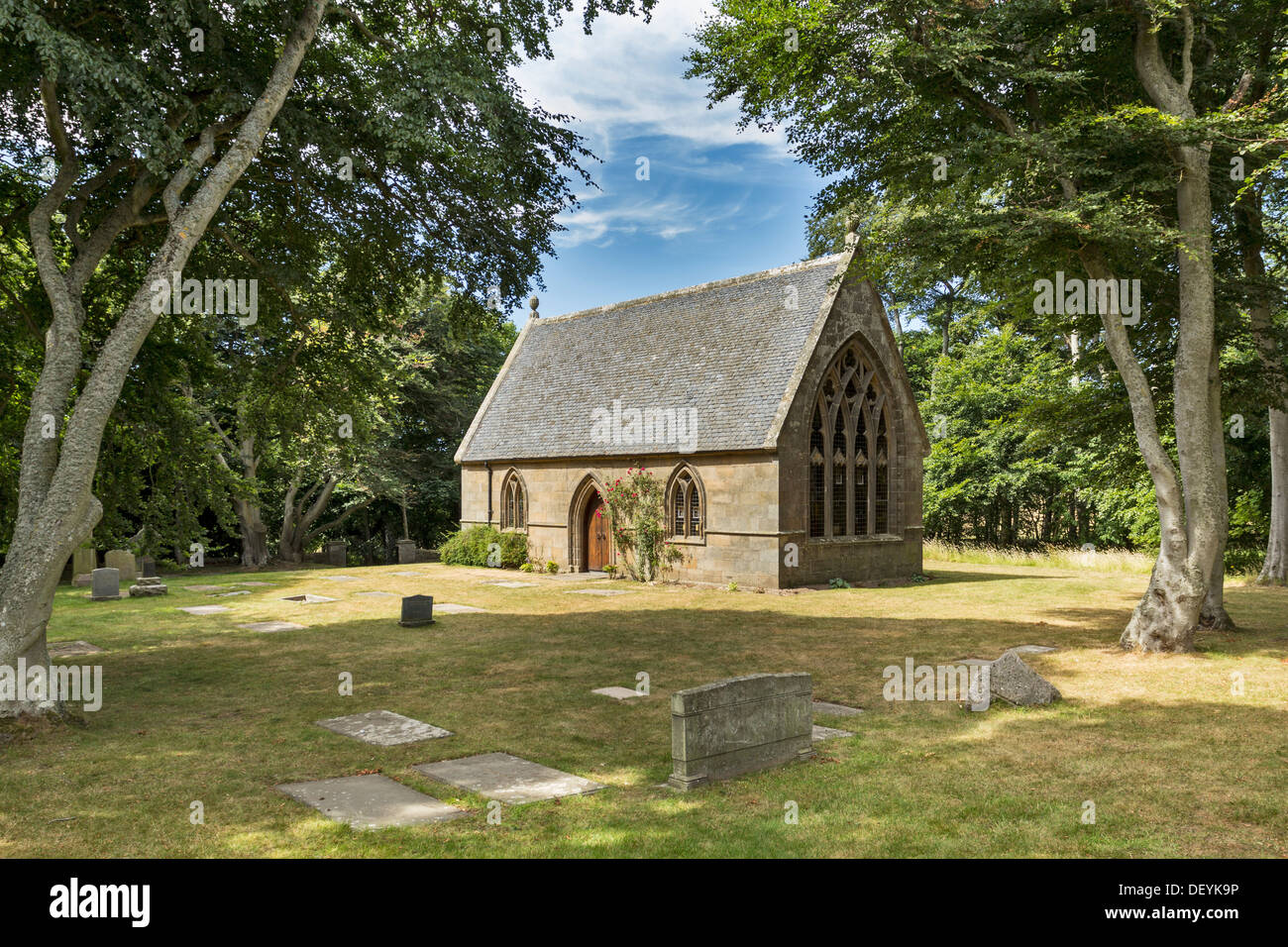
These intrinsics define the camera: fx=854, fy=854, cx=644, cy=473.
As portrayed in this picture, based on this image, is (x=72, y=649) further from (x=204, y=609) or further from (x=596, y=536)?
(x=596, y=536)

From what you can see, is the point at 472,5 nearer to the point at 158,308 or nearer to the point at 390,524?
the point at 158,308

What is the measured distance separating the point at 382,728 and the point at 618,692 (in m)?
3.21

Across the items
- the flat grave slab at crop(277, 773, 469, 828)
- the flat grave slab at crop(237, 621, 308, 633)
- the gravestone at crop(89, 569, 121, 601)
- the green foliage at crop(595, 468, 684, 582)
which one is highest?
the green foliage at crop(595, 468, 684, 582)

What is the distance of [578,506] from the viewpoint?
29266 mm

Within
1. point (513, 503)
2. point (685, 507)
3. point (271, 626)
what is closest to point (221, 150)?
point (271, 626)

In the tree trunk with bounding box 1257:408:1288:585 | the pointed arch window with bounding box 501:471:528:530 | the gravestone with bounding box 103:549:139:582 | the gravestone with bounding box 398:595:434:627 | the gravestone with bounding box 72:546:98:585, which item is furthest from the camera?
the pointed arch window with bounding box 501:471:528:530

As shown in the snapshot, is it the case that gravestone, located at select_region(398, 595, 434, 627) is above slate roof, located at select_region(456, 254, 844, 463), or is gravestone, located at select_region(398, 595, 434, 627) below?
below

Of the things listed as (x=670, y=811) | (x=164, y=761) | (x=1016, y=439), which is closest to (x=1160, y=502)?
(x=670, y=811)

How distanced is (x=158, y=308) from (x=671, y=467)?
1728cm

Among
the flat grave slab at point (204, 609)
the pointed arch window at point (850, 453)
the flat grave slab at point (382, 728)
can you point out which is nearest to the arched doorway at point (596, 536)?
the pointed arch window at point (850, 453)

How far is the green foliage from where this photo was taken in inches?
1029

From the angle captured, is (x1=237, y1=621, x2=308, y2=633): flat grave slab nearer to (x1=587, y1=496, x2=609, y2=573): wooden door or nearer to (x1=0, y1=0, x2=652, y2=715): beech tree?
(x1=0, y1=0, x2=652, y2=715): beech tree

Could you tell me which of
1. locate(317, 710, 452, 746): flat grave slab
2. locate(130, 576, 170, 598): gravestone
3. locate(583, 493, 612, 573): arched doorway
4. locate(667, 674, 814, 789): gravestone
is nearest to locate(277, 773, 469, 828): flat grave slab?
locate(317, 710, 452, 746): flat grave slab

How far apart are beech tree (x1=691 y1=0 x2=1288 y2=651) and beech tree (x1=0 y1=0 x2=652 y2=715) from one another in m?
3.52
